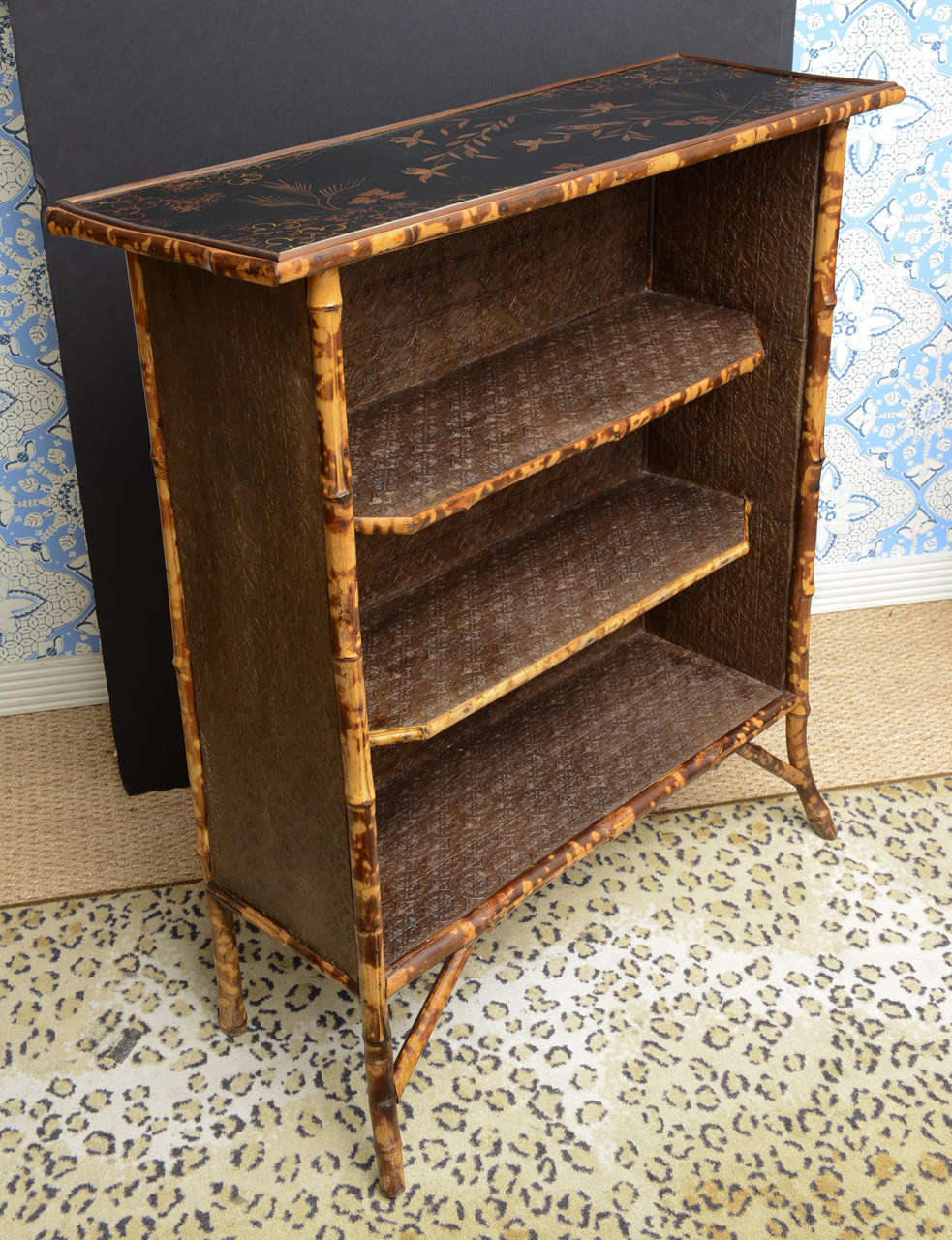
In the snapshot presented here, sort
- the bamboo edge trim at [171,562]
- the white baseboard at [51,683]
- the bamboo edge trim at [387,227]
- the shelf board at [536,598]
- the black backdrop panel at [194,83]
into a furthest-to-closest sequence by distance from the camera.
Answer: the white baseboard at [51,683], the black backdrop panel at [194,83], the shelf board at [536,598], the bamboo edge trim at [171,562], the bamboo edge trim at [387,227]

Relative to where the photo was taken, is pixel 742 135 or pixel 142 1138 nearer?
pixel 742 135

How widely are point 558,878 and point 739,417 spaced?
0.79 meters

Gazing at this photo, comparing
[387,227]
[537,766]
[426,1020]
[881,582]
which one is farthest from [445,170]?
[881,582]

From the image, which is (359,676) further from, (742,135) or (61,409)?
→ (61,409)

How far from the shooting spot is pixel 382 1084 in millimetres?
1629

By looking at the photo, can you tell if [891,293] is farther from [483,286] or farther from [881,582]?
[483,286]

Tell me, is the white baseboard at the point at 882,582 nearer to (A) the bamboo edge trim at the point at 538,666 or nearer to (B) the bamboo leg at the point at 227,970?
(A) the bamboo edge trim at the point at 538,666

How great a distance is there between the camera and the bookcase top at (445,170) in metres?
1.26

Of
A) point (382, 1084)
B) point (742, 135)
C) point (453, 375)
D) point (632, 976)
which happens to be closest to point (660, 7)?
point (742, 135)

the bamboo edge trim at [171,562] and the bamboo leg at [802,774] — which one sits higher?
the bamboo edge trim at [171,562]

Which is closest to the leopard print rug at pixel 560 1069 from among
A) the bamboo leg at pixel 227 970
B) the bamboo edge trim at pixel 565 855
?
the bamboo leg at pixel 227 970

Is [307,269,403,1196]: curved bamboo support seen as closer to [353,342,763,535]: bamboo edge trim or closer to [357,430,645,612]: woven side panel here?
[353,342,763,535]: bamboo edge trim

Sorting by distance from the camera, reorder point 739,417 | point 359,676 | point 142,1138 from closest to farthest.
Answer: point 359,676, point 142,1138, point 739,417

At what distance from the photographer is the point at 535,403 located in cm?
168
